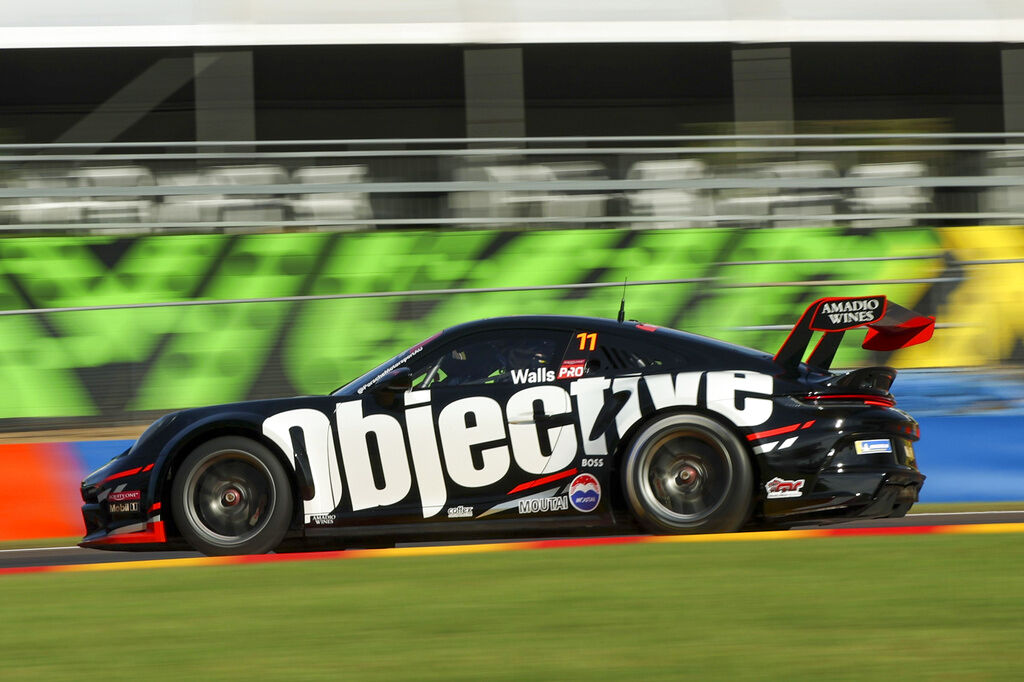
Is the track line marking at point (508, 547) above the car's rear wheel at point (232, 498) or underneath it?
underneath

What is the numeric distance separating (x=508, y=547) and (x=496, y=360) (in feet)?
3.18

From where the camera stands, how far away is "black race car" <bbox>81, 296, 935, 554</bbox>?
6.77m

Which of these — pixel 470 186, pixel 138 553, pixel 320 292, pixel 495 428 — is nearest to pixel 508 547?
pixel 495 428

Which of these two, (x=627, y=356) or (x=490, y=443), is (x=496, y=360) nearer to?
(x=490, y=443)

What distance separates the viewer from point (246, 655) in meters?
4.44

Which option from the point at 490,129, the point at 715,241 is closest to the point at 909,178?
the point at 715,241

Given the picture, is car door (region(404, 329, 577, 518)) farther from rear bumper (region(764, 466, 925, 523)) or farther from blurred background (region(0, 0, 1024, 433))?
blurred background (region(0, 0, 1024, 433))

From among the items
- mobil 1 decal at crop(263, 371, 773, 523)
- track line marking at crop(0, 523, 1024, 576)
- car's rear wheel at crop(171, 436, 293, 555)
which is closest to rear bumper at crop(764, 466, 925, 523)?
track line marking at crop(0, 523, 1024, 576)

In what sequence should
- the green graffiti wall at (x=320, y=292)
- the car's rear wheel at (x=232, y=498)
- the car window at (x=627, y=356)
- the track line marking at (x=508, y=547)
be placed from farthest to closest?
the green graffiti wall at (x=320, y=292) < the car window at (x=627, y=356) < the car's rear wheel at (x=232, y=498) < the track line marking at (x=508, y=547)

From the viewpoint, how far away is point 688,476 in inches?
269

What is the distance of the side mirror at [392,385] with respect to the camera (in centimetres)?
690

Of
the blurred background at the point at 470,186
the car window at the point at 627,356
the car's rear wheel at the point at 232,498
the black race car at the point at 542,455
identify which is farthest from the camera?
the blurred background at the point at 470,186

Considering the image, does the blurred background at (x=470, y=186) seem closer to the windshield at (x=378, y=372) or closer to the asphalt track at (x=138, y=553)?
the asphalt track at (x=138, y=553)

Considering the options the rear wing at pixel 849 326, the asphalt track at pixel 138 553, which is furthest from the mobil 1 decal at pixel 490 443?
the asphalt track at pixel 138 553
